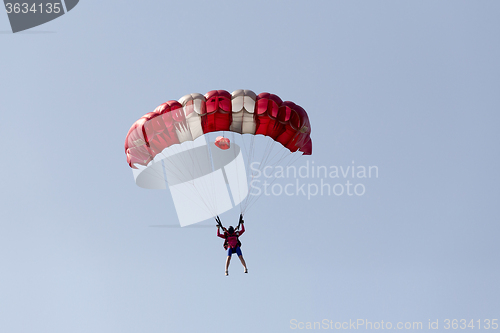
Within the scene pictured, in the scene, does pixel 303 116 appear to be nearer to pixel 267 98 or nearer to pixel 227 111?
pixel 267 98

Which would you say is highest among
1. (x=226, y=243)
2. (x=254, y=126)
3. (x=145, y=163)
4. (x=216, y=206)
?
(x=254, y=126)

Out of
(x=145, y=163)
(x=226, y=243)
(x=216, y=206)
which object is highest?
(x=145, y=163)

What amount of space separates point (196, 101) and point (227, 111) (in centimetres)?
90

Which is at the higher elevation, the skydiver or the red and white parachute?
the red and white parachute

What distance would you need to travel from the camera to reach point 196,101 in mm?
14352

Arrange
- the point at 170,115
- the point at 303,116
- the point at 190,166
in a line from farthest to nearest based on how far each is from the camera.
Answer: the point at 190,166
the point at 303,116
the point at 170,115

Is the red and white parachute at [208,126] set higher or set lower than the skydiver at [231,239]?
higher

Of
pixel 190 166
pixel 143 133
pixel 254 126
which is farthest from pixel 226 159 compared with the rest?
pixel 143 133

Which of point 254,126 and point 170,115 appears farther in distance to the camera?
point 254,126

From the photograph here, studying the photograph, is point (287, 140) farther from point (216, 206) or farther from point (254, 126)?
point (216, 206)

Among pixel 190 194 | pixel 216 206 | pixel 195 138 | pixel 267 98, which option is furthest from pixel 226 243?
pixel 267 98

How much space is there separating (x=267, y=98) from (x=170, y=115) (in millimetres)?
2731

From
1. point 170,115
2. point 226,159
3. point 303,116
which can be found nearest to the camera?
point 170,115

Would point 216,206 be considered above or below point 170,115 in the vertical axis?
below
